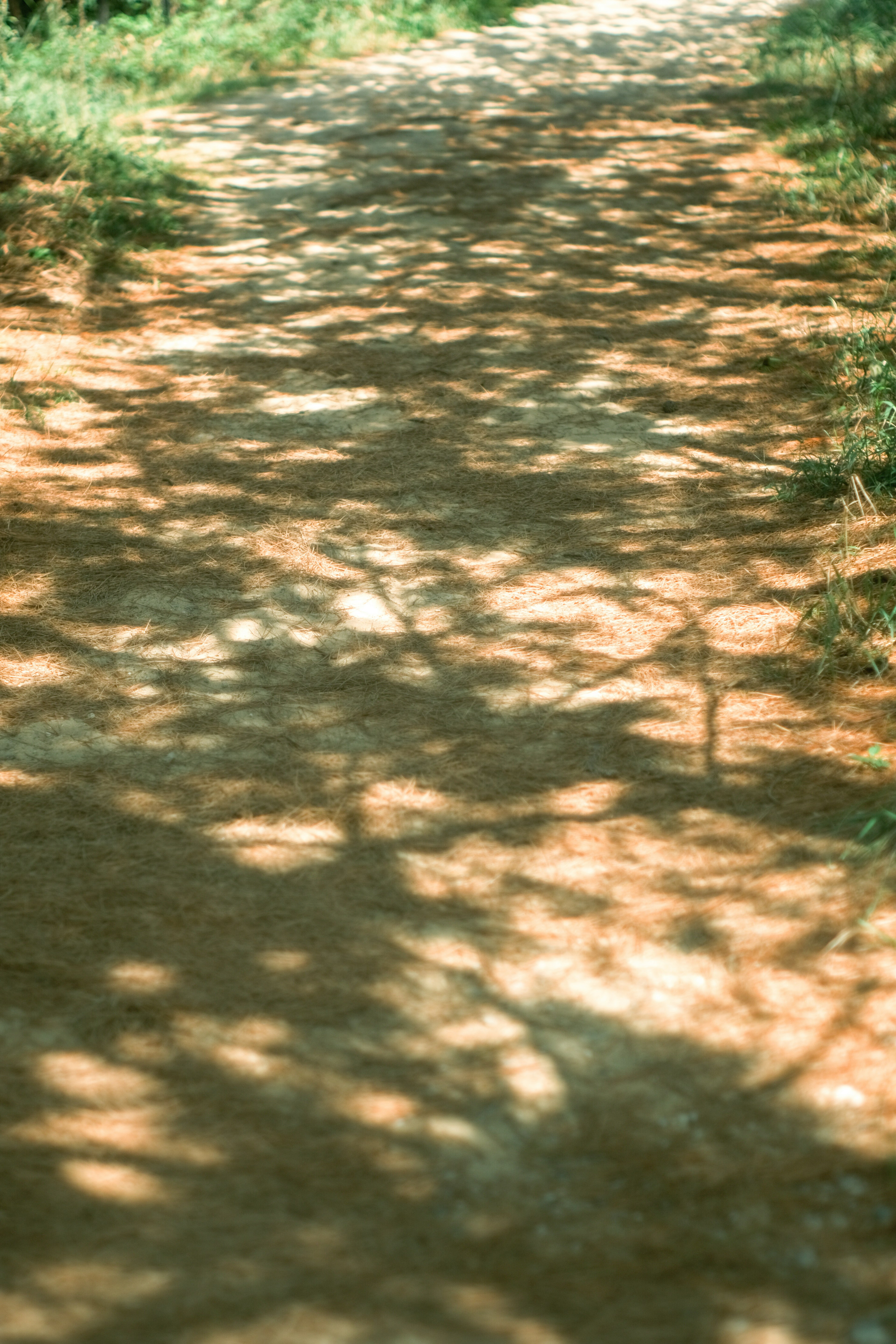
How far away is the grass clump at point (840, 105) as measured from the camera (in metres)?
7.25

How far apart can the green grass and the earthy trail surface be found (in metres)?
0.91

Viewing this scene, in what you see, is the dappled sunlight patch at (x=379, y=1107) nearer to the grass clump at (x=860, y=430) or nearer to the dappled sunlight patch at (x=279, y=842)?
the dappled sunlight patch at (x=279, y=842)

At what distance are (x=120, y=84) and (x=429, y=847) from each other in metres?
9.98

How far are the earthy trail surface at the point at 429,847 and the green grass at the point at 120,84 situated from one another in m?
0.91

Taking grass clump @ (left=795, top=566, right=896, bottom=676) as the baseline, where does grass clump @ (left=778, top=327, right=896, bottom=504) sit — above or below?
above

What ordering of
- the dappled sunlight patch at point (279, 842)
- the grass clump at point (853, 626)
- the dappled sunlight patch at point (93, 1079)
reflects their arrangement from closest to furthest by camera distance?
the dappled sunlight patch at point (93, 1079) < the dappled sunlight patch at point (279, 842) < the grass clump at point (853, 626)

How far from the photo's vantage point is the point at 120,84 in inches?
418

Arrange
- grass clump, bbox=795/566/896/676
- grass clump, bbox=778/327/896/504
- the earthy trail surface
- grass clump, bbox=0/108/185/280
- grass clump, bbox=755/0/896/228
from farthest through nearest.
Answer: grass clump, bbox=755/0/896/228, grass clump, bbox=0/108/185/280, grass clump, bbox=778/327/896/504, grass clump, bbox=795/566/896/676, the earthy trail surface

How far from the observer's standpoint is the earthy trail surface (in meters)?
1.98

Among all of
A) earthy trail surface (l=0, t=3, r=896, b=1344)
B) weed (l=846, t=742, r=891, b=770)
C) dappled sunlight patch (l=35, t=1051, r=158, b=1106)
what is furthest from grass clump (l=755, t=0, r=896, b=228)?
dappled sunlight patch (l=35, t=1051, r=158, b=1106)

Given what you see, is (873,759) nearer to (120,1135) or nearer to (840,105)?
(120,1135)

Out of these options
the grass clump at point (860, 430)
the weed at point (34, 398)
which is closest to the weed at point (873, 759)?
the grass clump at point (860, 430)

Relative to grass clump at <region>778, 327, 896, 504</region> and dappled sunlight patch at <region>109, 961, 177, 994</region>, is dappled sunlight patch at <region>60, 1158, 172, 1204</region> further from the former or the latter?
grass clump at <region>778, 327, 896, 504</region>

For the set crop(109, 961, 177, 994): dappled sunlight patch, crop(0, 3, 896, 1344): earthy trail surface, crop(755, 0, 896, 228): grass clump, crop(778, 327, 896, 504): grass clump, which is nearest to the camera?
crop(0, 3, 896, 1344): earthy trail surface
